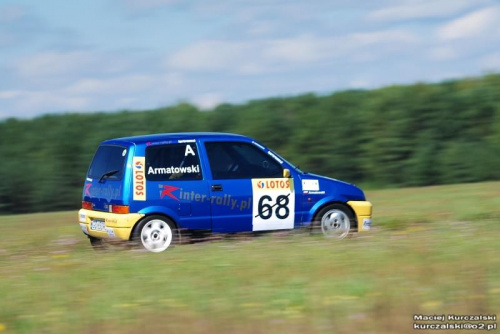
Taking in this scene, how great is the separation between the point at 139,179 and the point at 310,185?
2.38 metres

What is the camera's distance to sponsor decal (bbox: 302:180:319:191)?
1133 centimetres

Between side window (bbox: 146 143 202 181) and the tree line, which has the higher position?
the tree line

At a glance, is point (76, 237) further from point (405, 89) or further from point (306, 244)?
point (405, 89)

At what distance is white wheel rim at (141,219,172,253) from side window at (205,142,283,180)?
0.97 m

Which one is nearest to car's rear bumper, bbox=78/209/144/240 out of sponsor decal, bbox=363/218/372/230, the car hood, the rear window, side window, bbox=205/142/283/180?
the rear window

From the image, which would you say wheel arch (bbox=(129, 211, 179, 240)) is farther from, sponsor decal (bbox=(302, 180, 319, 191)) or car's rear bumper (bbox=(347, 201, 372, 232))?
car's rear bumper (bbox=(347, 201, 372, 232))

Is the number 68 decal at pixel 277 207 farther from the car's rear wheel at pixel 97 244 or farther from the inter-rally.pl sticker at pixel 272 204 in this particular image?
the car's rear wheel at pixel 97 244

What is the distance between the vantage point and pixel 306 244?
9.75 metres

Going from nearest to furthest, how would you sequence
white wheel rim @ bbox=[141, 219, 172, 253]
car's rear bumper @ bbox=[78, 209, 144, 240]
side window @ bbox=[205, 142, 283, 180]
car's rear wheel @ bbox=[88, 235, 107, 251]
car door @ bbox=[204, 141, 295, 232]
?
1. car's rear bumper @ bbox=[78, 209, 144, 240]
2. white wheel rim @ bbox=[141, 219, 172, 253]
3. car door @ bbox=[204, 141, 295, 232]
4. side window @ bbox=[205, 142, 283, 180]
5. car's rear wheel @ bbox=[88, 235, 107, 251]

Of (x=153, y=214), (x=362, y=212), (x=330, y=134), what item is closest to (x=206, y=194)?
(x=153, y=214)

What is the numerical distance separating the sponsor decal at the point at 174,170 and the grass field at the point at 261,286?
1.01 m

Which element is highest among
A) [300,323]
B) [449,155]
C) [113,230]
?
[449,155]

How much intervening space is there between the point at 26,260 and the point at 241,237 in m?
2.80

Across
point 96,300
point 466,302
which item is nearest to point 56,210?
point 96,300
